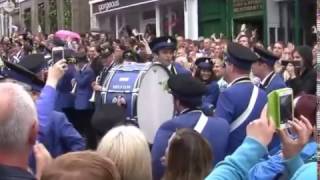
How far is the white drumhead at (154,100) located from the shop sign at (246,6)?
1297 cm

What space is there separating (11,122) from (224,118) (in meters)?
3.52

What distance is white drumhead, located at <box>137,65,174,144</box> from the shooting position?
9773mm

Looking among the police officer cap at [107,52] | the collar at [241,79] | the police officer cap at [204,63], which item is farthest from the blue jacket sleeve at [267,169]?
the police officer cap at [107,52]

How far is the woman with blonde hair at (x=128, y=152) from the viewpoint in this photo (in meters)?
4.08

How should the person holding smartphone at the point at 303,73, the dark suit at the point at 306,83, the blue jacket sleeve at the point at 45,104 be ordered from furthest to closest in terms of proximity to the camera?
the person holding smartphone at the point at 303,73
the dark suit at the point at 306,83
the blue jacket sleeve at the point at 45,104

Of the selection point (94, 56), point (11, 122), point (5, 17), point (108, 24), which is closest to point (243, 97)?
point (11, 122)

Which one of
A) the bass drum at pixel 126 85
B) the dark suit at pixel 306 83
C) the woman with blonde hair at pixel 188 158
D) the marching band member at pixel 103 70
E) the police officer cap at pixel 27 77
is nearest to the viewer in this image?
the woman with blonde hair at pixel 188 158

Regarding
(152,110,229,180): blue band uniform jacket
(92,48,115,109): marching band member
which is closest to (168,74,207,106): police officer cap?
(152,110,229,180): blue band uniform jacket

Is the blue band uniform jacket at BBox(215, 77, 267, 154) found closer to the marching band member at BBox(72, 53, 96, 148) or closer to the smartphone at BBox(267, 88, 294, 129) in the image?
the smartphone at BBox(267, 88, 294, 129)

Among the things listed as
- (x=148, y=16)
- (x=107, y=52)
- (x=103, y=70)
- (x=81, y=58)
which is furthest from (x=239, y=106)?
(x=148, y=16)

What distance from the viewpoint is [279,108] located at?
10.7 feet

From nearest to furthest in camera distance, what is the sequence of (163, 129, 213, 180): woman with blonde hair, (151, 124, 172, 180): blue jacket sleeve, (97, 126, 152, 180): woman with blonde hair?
1. (97, 126, 152, 180): woman with blonde hair
2. (163, 129, 213, 180): woman with blonde hair
3. (151, 124, 172, 180): blue jacket sleeve

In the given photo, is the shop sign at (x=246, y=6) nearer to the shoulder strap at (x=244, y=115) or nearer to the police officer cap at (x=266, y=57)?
the police officer cap at (x=266, y=57)

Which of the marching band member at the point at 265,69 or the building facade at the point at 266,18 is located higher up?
the building facade at the point at 266,18
